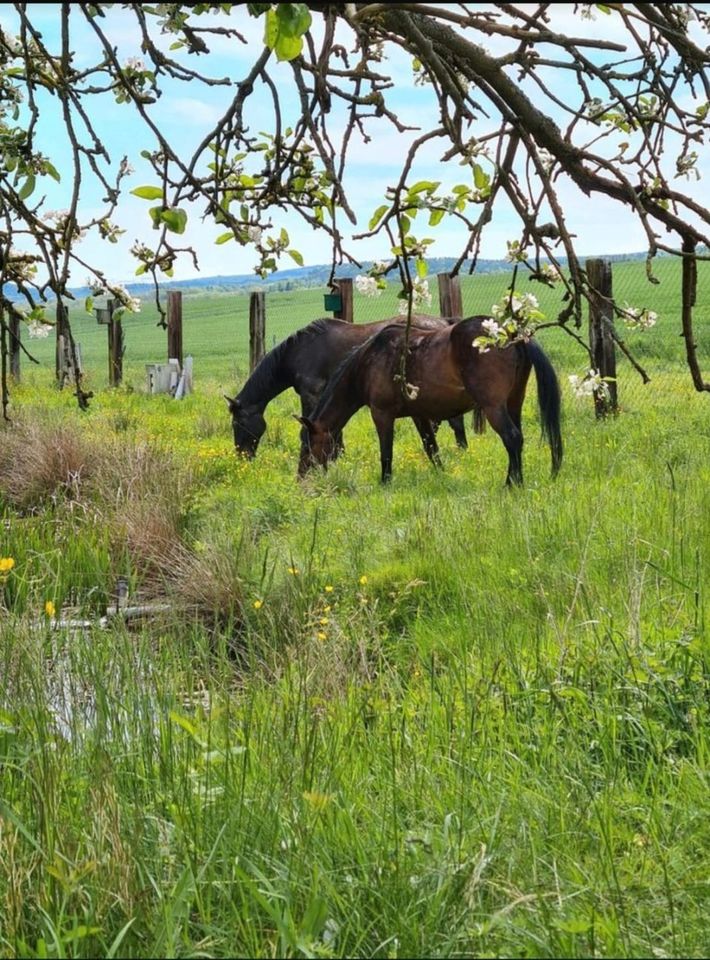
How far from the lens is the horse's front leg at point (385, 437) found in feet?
34.0

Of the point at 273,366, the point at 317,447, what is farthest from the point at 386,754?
the point at 273,366

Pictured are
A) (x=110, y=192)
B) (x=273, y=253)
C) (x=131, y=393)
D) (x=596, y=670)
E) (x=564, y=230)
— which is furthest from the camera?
(x=131, y=393)

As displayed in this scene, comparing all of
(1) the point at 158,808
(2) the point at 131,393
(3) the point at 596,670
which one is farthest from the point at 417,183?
(2) the point at 131,393

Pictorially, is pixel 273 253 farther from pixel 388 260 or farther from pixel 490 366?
pixel 490 366

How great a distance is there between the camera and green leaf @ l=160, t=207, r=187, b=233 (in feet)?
7.88

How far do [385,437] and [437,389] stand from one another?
2.27ft

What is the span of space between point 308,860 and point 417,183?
1.55m

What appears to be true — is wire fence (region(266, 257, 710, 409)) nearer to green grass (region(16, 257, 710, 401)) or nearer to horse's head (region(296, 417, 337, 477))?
green grass (region(16, 257, 710, 401))

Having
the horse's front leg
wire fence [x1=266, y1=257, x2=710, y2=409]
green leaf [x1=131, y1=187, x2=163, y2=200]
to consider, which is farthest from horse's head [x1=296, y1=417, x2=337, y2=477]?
green leaf [x1=131, y1=187, x2=163, y2=200]

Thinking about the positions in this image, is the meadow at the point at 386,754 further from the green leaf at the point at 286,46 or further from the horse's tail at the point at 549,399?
the horse's tail at the point at 549,399

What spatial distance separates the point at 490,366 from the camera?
32.4 ft

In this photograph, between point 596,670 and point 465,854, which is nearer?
point 465,854

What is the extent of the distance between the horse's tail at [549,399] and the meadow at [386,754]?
1.91 meters

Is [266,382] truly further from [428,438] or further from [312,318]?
[312,318]
